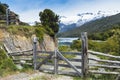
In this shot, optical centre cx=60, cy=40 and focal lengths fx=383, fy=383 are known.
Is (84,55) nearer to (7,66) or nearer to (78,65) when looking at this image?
(78,65)

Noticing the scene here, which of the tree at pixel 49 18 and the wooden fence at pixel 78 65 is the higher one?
the tree at pixel 49 18

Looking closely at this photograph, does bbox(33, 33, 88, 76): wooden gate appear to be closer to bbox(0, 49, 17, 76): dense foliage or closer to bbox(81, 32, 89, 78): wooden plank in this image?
bbox(81, 32, 89, 78): wooden plank

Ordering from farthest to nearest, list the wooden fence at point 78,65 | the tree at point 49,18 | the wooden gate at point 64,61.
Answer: the tree at point 49,18 < the wooden gate at point 64,61 < the wooden fence at point 78,65

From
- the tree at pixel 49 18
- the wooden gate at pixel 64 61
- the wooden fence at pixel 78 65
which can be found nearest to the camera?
the wooden fence at pixel 78 65

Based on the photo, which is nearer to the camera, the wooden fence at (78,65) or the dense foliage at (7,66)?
the wooden fence at (78,65)

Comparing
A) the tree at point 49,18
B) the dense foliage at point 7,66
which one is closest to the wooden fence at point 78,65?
the dense foliage at point 7,66

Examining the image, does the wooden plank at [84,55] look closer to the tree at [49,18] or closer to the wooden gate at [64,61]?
the wooden gate at [64,61]

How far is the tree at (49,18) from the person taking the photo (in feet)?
156

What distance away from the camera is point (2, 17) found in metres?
35.6

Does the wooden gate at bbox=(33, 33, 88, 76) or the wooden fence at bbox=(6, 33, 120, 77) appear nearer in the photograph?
the wooden fence at bbox=(6, 33, 120, 77)

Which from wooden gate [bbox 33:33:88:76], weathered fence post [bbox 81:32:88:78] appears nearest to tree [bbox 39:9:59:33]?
wooden gate [bbox 33:33:88:76]

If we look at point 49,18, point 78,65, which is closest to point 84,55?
point 78,65

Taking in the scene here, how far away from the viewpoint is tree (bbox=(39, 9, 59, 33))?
156 feet

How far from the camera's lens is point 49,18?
Answer: 48000 mm
